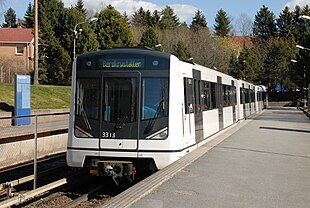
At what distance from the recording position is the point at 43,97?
35719mm

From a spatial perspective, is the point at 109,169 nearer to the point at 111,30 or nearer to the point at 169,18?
the point at 111,30

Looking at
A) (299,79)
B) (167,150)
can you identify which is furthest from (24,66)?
(167,150)

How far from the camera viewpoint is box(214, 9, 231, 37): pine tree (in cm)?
11131

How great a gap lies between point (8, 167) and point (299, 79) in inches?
2390

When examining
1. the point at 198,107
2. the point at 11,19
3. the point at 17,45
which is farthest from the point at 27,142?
the point at 11,19

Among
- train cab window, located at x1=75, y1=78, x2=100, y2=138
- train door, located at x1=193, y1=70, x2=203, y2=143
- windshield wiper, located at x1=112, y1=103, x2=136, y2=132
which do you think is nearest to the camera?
windshield wiper, located at x1=112, y1=103, x2=136, y2=132

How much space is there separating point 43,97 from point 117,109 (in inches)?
1026

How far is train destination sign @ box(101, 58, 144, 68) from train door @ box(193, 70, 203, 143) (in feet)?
9.45

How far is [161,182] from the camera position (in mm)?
9398

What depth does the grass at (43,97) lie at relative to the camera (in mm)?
30397

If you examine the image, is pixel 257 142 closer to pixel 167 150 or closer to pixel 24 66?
pixel 167 150

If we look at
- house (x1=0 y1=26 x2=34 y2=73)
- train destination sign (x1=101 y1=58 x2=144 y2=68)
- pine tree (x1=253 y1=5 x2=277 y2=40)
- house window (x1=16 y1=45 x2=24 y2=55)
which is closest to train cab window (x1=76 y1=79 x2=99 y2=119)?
train destination sign (x1=101 y1=58 x2=144 y2=68)

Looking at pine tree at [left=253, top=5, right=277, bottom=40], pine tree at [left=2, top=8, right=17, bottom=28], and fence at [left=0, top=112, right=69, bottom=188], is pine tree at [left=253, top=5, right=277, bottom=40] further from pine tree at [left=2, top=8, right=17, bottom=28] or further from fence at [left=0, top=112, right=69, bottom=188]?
fence at [left=0, top=112, right=69, bottom=188]

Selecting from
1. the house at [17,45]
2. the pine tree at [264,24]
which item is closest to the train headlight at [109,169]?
the house at [17,45]
